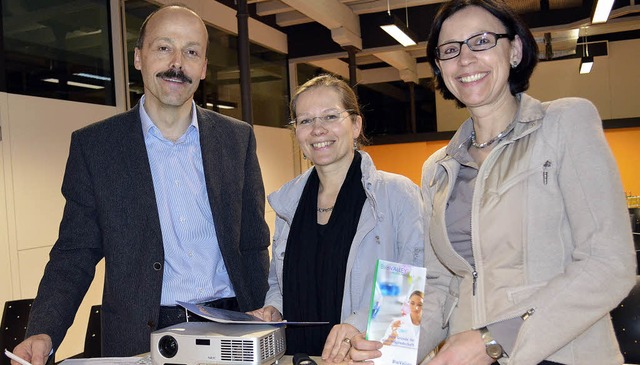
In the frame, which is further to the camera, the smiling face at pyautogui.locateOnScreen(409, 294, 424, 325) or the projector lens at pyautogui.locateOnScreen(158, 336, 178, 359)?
the projector lens at pyautogui.locateOnScreen(158, 336, 178, 359)

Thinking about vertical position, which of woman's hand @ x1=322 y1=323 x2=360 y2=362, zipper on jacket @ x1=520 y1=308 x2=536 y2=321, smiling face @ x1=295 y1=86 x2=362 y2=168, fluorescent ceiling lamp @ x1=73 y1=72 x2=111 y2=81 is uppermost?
fluorescent ceiling lamp @ x1=73 y1=72 x2=111 y2=81

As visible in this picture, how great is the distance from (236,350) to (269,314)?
70cm

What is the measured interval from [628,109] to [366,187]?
14.2 meters

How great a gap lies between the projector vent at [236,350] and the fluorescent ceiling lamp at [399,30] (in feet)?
21.7

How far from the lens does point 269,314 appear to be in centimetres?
231

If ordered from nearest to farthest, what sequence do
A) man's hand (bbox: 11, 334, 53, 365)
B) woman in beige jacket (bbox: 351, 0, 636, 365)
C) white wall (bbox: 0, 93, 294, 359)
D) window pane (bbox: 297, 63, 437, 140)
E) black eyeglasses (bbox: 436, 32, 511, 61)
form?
woman in beige jacket (bbox: 351, 0, 636, 365) → black eyeglasses (bbox: 436, 32, 511, 61) → man's hand (bbox: 11, 334, 53, 365) → white wall (bbox: 0, 93, 294, 359) → window pane (bbox: 297, 63, 437, 140)

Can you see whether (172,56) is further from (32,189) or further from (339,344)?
(32,189)

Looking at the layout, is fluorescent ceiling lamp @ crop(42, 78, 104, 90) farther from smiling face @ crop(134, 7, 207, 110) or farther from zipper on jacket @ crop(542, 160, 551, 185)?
zipper on jacket @ crop(542, 160, 551, 185)

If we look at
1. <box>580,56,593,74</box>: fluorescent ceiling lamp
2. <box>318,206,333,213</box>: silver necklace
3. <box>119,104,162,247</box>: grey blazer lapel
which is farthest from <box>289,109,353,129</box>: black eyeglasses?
<box>580,56,593,74</box>: fluorescent ceiling lamp

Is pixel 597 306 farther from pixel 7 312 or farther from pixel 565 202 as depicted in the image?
pixel 7 312

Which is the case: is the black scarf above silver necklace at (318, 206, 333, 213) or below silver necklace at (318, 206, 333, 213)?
below

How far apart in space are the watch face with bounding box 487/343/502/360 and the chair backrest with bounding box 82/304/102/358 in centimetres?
270

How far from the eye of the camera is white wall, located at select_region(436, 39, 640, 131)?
1461 centimetres

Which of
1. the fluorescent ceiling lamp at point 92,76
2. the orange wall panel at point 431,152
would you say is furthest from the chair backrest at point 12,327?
the orange wall panel at point 431,152
